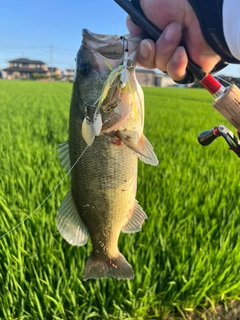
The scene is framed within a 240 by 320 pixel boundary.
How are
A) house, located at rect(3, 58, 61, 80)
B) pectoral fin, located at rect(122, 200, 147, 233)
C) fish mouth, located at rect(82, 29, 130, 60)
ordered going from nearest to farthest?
fish mouth, located at rect(82, 29, 130, 60), pectoral fin, located at rect(122, 200, 147, 233), house, located at rect(3, 58, 61, 80)

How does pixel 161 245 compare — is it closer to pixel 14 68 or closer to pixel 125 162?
pixel 125 162

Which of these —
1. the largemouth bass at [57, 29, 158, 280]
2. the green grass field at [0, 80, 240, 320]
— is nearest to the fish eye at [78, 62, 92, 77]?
the largemouth bass at [57, 29, 158, 280]

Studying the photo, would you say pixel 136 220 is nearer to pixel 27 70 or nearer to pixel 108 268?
pixel 108 268

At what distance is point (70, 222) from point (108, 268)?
29 centimetres

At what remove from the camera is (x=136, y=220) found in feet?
4.56

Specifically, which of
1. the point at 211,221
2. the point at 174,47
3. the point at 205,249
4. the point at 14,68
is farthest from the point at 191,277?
the point at 14,68

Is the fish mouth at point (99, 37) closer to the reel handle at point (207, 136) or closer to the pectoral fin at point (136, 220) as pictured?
the reel handle at point (207, 136)

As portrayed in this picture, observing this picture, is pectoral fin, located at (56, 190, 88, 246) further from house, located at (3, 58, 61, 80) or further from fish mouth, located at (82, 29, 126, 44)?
house, located at (3, 58, 61, 80)

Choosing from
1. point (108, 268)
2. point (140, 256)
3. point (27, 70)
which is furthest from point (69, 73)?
point (27, 70)

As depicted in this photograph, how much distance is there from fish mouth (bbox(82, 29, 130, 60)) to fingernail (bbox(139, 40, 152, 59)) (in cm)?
6

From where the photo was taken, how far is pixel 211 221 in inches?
110

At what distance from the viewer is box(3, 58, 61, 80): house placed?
44.9 meters

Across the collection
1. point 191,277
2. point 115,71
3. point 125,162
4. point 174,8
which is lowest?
point 191,277

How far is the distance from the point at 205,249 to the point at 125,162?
1466mm
